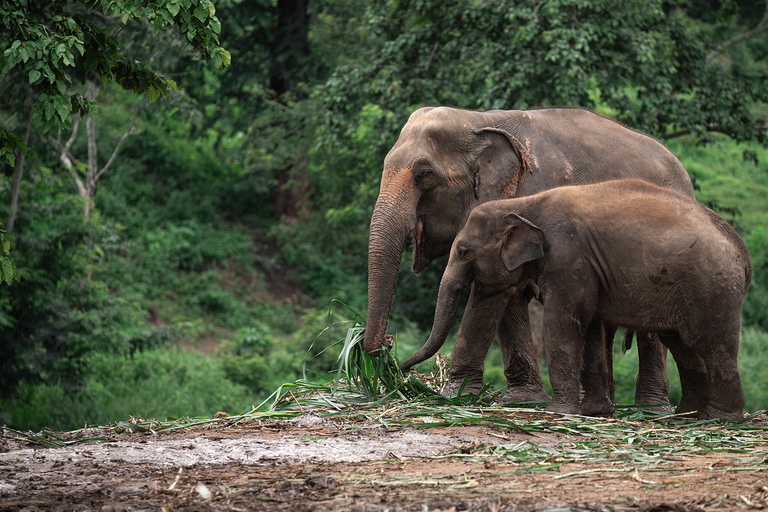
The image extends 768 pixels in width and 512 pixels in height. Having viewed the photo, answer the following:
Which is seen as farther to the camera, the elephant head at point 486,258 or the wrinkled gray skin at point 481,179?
the wrinkled gray skin at point 481,179

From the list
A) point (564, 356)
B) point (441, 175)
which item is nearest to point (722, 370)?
point (564, 356)

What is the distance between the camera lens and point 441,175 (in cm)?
691

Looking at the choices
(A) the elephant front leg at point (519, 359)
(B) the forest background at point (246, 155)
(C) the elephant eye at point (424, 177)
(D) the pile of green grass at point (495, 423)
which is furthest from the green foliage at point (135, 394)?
(C) the elephant eye at point (424, 177)

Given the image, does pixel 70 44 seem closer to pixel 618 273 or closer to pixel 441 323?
pixel 441 323

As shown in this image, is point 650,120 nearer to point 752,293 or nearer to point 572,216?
point 572,216

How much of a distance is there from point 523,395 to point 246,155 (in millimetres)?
15389

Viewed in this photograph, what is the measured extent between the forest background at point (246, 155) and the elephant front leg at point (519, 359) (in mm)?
1432

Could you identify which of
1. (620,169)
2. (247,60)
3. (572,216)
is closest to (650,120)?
(620,169)

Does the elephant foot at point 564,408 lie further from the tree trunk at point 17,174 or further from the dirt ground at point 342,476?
the tree trunk at point 17,174

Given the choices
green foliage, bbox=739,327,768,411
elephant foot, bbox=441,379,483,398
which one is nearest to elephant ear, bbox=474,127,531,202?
elephant foot, bbox=441,379,483,398

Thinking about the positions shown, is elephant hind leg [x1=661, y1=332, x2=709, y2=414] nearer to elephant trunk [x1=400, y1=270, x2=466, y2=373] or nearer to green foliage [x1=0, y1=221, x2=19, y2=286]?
elephant trunk [x1=400, y1=270, x2=466, y2=373]

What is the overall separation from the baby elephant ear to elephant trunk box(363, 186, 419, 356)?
85cm

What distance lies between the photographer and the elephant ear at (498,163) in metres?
6.98

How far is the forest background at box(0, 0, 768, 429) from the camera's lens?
10625 millimetres
